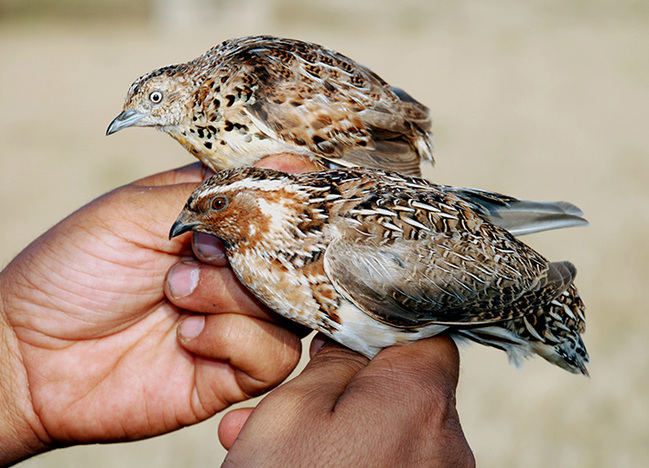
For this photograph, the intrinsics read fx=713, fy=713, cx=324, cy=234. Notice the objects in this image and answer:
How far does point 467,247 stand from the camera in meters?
4.55

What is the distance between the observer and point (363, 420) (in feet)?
12.1

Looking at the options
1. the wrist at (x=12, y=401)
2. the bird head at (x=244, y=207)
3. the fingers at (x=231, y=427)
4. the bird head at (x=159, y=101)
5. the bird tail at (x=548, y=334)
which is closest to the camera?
the bird head at (x=244, y=207)

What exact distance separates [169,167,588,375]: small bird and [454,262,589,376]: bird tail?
336 mm

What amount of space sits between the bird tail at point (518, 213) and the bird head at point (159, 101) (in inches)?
88.8

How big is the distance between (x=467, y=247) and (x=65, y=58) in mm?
23568

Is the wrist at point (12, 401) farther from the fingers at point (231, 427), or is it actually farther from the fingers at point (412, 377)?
the fingers at point (412, 377)

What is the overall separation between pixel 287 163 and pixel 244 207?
76 cm

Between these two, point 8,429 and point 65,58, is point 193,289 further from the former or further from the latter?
point 65,58

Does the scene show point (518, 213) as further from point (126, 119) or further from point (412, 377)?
point (126, 119)

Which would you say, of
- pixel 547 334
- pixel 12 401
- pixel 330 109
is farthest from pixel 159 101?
pixel 547 334

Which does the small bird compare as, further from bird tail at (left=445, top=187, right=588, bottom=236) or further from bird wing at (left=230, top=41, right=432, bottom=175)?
bird wing at (left=230, top=41, right=432, bottom=175)

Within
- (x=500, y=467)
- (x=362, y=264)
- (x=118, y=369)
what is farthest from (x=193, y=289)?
(x=500, y=467)

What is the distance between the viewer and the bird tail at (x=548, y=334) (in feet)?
16.5

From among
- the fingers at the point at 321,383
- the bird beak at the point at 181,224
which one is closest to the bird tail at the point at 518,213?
the fingers at the point at 321,383
